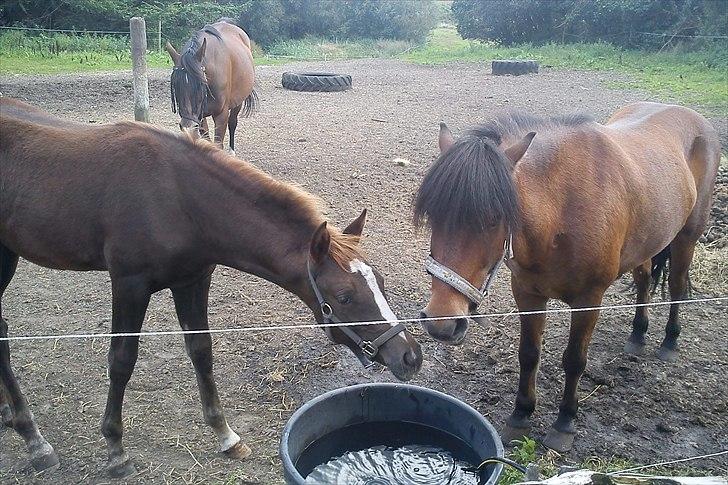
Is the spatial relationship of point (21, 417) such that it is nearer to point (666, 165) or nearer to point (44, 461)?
point (44, 461)

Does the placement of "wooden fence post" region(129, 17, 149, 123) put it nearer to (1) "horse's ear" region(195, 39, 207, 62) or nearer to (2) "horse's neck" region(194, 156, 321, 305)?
(1) "horse's ear" region(195, 39, 207, 62)

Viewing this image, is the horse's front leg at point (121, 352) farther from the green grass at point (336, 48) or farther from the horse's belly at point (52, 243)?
the green grass at point (336, 48)

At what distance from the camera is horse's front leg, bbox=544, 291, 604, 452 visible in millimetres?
3303

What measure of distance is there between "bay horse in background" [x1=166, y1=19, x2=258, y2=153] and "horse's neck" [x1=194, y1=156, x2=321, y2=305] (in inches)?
170

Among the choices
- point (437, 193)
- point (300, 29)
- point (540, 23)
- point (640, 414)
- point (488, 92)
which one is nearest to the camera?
point (437, 193)

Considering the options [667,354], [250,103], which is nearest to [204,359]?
[667,354]

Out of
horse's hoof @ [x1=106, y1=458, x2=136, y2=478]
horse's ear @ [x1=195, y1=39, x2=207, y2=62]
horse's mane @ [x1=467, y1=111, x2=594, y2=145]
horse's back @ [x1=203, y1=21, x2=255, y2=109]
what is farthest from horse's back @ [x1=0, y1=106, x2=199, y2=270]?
horse's back @ [x1=203, y1=21, x2=255, y2=109]

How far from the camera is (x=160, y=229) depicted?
2820mm

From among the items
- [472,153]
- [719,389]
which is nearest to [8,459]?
[472,153]

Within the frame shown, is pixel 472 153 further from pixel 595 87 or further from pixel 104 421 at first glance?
pixel 595 87

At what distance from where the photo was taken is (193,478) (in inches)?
122

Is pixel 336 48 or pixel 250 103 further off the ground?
pixel 336 48

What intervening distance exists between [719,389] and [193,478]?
319 cm

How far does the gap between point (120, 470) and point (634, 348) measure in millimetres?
3412
